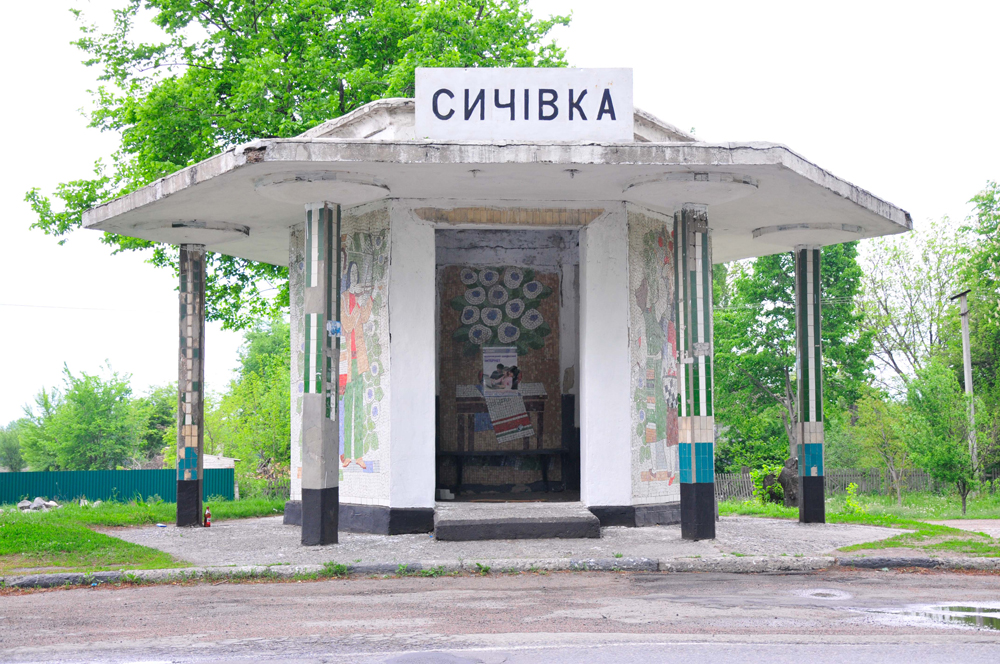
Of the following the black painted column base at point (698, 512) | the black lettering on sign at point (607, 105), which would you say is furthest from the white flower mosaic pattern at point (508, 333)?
the black lettering on sign at point (607, 105)

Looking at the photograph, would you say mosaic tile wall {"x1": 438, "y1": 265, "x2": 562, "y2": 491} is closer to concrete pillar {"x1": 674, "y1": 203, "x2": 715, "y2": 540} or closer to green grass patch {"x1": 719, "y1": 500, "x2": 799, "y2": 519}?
green grass patch {"x1": 719, "y1": 500, "x2": 799, "y2": 519}

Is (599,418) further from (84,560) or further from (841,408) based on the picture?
(841,408)

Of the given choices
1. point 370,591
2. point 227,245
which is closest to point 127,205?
point 227,245

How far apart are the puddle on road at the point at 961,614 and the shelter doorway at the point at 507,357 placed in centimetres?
919

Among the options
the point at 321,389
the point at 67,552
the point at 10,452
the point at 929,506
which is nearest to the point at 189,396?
the point at 67,552

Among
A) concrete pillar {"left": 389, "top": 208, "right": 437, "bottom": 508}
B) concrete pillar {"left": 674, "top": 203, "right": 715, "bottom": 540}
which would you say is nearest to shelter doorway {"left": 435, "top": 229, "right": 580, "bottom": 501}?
concrete pillar {"left": 389, "top": 208, "right": 437, "bottom": 508}

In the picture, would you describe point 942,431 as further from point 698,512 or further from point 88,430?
point 88,430

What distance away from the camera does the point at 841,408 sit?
4134cm

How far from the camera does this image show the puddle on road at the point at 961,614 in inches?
264

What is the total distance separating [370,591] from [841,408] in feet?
120

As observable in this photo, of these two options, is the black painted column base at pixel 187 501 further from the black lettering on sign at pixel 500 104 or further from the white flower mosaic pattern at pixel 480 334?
the black lettering on sign at pixel 500 104

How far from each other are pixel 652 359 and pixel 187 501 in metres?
7.33

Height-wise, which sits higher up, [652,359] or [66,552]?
[652,359]

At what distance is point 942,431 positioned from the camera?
25.0 metres
